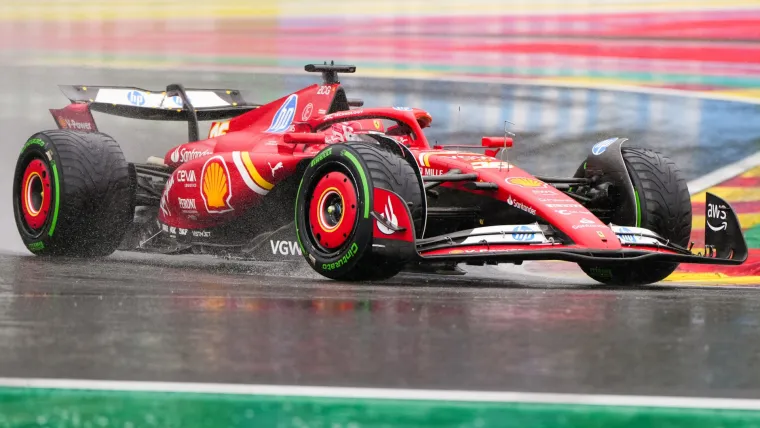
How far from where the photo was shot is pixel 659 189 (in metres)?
8.98

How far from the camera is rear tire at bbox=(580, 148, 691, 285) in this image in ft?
29.2

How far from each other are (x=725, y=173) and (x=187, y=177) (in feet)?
17.6

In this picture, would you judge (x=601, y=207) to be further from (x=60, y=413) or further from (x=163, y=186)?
(x=60, y=413)

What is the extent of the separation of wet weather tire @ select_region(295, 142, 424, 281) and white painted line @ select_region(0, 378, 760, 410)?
4037mm

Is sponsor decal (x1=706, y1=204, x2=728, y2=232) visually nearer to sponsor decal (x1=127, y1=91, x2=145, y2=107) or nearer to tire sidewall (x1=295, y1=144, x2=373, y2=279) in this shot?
tire sidewall (x1=295, y1=144, x2=373, y2=279)

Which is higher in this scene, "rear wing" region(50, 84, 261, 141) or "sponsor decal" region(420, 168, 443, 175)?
"rear wing" region(50, 84, 261, 141)

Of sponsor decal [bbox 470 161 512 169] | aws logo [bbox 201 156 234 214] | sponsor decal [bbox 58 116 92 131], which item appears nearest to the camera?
sponsor decal [bbox 470 161 512 169]

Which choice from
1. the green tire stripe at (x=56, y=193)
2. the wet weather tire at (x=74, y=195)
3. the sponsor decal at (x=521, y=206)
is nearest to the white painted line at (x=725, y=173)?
the sponsor decal at (x=521, y=206)

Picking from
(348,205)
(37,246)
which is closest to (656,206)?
(348,205)

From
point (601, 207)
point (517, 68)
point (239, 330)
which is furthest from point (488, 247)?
point (517, 68)

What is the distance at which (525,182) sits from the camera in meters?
8.43

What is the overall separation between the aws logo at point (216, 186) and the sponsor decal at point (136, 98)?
1.96m

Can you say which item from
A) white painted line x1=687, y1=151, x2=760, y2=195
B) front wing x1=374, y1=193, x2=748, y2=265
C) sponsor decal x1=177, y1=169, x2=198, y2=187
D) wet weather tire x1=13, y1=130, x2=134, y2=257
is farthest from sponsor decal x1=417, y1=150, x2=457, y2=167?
white painted line x1=687, y1=151, x2=760, y2=195

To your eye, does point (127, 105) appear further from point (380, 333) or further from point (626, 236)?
point (380, 333)
